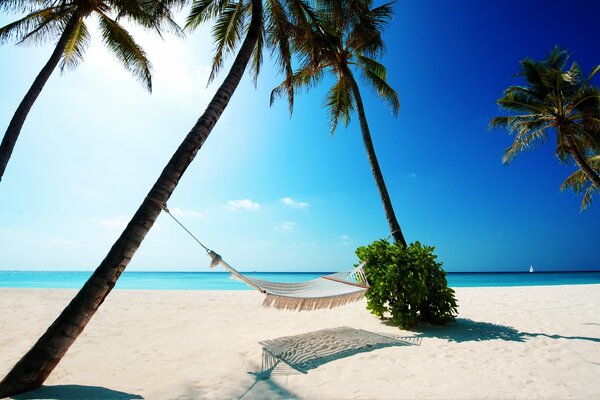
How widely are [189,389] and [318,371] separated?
1037 mm

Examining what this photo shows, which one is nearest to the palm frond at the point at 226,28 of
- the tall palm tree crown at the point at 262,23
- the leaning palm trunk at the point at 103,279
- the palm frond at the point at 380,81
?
the tall palm tree crown at the point at 262,23

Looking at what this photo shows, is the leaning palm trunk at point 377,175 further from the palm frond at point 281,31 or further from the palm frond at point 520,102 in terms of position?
the palm frond at point 520,102

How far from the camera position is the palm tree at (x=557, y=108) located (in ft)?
24.7

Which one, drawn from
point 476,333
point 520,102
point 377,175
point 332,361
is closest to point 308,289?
point 332,361

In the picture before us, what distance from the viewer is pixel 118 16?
5.48 m

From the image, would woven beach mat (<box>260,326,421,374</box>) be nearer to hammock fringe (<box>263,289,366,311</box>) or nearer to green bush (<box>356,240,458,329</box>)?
hammock fringe (<box>263,289,366,311</box>)

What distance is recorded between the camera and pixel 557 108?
7953 millimetres

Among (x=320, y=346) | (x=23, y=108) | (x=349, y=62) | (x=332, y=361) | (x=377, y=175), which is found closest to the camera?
(x=332, y=361)

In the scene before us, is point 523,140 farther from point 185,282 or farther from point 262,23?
point 185,282

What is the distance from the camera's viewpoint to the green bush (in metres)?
3.95

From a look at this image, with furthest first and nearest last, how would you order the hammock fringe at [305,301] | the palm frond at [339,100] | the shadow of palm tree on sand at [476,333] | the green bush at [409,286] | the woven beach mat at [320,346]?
the palm frond at [339,100] → the green bush at [409,286] → the shadow of palm tree on sand at [476,333] → the hammock fringe at [305,301] → the woven beach mat at [320,346]

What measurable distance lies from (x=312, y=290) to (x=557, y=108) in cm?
847

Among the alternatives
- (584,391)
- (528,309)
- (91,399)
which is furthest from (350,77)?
(91,399)

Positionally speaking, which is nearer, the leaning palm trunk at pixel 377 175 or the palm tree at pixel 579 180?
the leaning palm trunk at pixel 377 175
